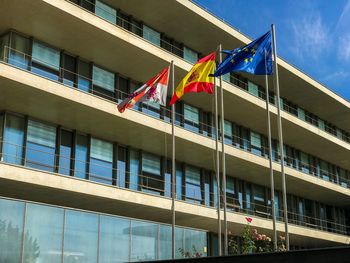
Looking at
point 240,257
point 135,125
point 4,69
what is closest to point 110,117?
point 135,125

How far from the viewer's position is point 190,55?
3344cm

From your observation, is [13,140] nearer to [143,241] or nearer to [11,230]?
[11,230]

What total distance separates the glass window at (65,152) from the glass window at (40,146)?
41 cm

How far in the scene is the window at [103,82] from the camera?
27359 mm

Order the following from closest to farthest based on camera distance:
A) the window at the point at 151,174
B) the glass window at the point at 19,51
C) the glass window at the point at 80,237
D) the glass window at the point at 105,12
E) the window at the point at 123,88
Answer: the glass window at the point at 80,237 < the glass window at the point at 19,51 < the glass window at the point at 105,12 < the window at the point at 123,88 < the window at the point at 151,174

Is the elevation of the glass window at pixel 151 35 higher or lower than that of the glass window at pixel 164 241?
higher

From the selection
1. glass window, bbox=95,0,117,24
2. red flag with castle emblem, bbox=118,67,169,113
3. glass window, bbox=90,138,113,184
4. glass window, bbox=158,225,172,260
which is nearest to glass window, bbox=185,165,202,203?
glass window, bbox=90,138,113,184

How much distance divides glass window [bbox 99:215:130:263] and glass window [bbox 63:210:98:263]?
0.35 meters

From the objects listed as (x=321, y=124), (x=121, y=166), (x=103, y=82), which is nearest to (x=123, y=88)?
(x=103, y=82)

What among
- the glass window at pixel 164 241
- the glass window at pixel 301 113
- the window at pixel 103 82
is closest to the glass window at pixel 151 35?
the window at pixel 103 82

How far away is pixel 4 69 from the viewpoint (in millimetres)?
21172

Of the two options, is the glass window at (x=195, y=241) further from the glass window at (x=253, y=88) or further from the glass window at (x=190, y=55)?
the glass window at (x=253, y=88)

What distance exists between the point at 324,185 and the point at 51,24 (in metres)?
24.9

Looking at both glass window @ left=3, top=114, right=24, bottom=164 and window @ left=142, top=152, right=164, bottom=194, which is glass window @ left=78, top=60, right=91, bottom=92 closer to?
glass window @ left=3, top=114, right=24, bottom=164
